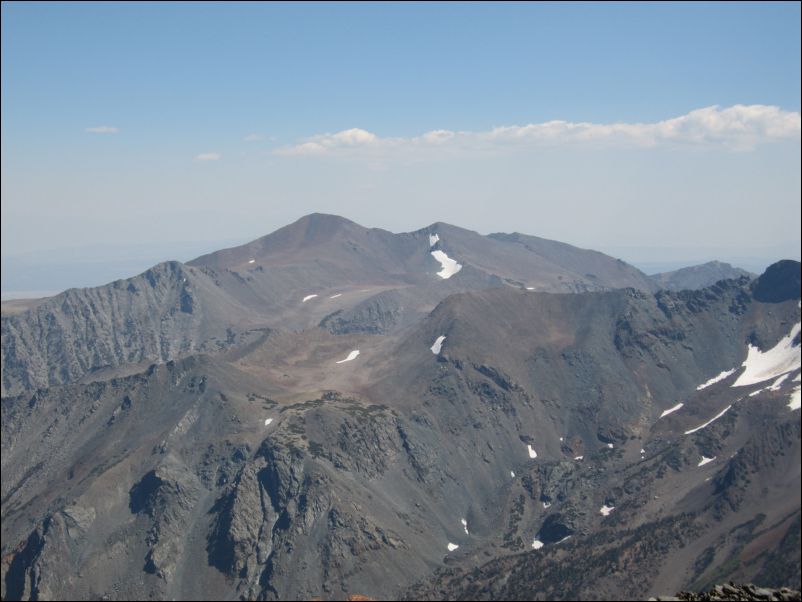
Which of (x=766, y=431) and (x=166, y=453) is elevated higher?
(x=166, y=453)

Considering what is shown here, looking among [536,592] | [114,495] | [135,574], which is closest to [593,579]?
[536,592]

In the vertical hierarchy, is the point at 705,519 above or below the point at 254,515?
below

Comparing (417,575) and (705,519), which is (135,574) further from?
(705,519)

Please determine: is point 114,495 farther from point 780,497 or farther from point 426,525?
point 780,497

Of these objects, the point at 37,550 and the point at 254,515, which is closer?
the point at 37,550

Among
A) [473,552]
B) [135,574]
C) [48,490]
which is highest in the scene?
[48,490]

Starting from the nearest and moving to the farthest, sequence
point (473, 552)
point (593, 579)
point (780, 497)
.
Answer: point (593, 579)
point (780, 497)
point (473, 552)

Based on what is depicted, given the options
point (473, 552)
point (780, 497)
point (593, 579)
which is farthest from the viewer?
point (473, 552)

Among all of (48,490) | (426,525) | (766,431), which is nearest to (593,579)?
(426,525)

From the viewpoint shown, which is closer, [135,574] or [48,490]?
[135,574]
